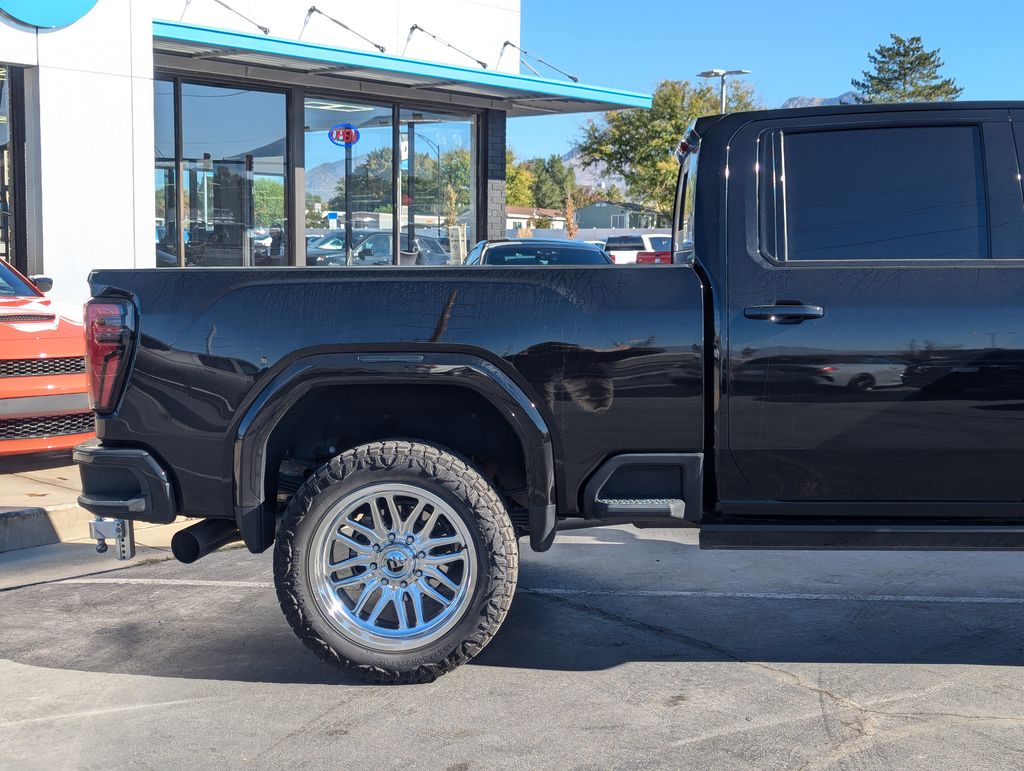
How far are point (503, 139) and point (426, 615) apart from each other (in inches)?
636

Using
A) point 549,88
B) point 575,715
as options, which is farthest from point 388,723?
point 549,88

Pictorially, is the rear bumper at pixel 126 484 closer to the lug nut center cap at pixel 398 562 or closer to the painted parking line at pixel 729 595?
the lug nut center cap at pixel 398 562

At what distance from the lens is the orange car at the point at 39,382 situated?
26.1ft

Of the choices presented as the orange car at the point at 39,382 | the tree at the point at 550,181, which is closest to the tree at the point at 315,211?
the orange car at the point at 39,382

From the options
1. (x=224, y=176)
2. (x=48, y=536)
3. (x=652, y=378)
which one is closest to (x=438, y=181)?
(x=224, y=176)

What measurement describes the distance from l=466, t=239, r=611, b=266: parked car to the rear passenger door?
27.6ft

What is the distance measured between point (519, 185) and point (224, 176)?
3758 inches

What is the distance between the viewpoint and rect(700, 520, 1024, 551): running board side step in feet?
14.5

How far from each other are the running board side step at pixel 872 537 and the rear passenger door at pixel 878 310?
13cm

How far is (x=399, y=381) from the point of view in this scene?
4500 millimetres

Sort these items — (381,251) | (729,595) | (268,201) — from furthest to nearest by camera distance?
(381,251) → (268,201) → (729,595)

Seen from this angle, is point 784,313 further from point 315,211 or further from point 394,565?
point 315,211

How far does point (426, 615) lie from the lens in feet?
16.0

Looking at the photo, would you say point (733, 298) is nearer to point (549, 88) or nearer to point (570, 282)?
point (570, 282)
